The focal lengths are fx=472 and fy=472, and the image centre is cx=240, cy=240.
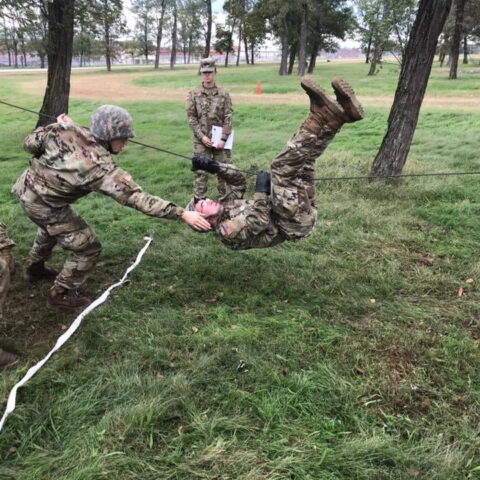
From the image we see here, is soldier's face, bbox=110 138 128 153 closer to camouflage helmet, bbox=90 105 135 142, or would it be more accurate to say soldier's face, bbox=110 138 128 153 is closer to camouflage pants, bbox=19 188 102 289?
camouflage helmet, bbox=90 105 135 142

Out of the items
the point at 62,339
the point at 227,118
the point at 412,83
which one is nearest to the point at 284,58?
the point at 412,83

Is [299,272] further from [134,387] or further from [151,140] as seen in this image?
[151,140]

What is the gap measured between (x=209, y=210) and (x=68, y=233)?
1.19 m

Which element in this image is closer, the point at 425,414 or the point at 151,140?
the point at 425,414

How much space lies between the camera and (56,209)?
3.86 m

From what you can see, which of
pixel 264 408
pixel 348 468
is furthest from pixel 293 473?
pixel 264 408

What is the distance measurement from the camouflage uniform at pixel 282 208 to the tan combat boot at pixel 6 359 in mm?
1778

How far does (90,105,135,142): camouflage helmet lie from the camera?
3479 mm

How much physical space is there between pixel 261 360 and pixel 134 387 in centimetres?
88

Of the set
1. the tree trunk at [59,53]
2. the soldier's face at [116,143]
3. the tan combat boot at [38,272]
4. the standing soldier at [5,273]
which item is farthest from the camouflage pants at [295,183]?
the tree trunk at [59,53]

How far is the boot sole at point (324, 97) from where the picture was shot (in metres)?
3.79

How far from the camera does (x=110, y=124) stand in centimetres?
348

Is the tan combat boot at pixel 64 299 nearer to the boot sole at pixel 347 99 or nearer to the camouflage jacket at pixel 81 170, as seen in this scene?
the camouflage jacket at pixel 81 170

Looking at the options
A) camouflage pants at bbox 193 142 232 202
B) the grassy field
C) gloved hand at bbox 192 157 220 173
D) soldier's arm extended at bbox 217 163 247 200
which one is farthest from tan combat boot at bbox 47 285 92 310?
camouflage pants at bbox 193 142 232 202
